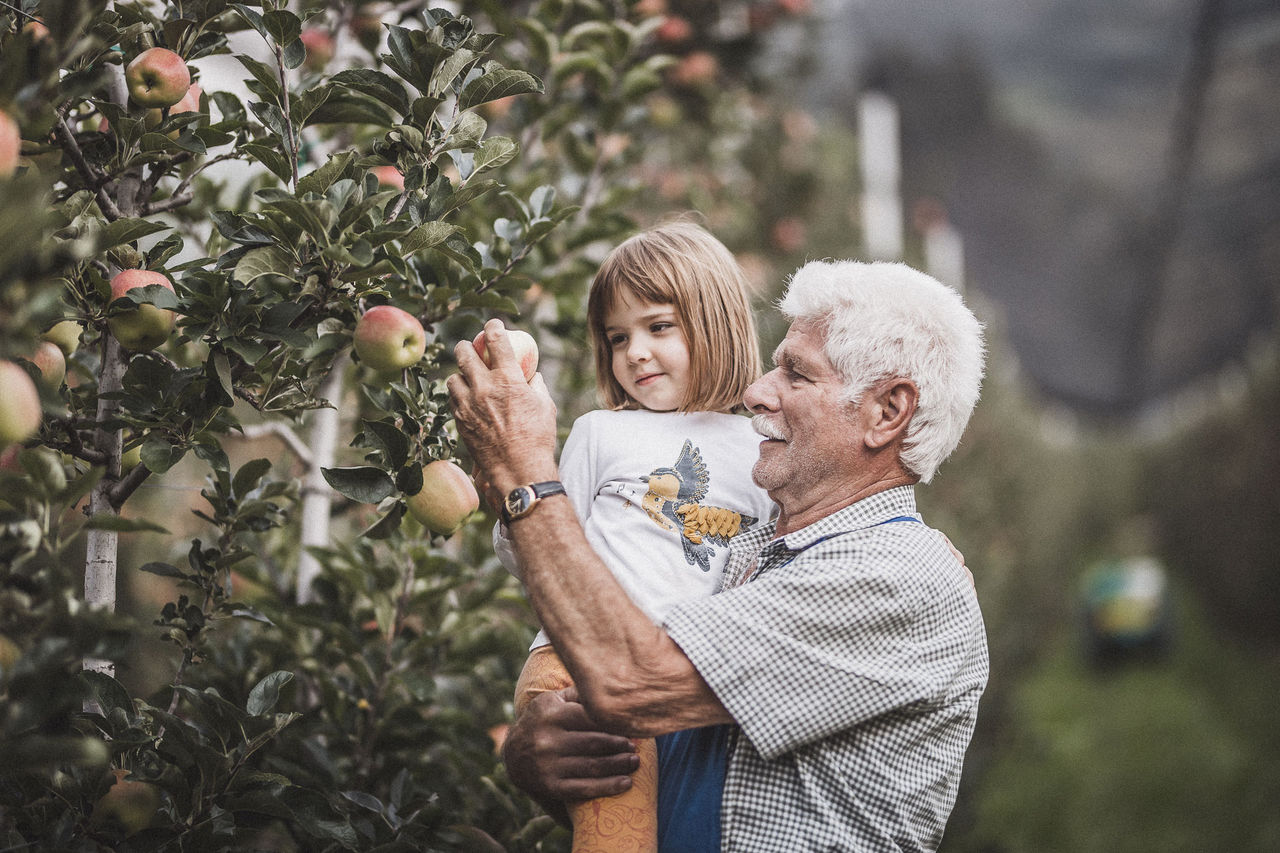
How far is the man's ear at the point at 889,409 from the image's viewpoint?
153 cm

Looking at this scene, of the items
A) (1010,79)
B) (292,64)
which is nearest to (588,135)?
(292,64)

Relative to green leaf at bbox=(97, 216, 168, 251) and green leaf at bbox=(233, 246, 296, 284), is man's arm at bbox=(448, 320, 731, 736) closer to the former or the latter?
green leaf at bbox=(233, 246, 296, 284)

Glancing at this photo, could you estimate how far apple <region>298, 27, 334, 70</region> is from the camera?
82.0 inches

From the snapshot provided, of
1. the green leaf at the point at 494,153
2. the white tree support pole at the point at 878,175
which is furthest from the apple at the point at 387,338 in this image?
the white tree support pole at the point at 878,175

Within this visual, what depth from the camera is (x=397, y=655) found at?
185 centimetres

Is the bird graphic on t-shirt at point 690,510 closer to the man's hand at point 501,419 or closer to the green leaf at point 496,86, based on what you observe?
the man's hand at point 501,419

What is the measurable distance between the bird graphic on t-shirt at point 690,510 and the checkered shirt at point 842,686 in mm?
236

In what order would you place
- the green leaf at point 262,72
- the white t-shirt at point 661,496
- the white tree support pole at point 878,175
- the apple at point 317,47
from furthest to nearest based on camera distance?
the white tree support pole at point 878,175
the apple at point 317,47
the white t-shirt at point 661,496
the green leaf at point 262,72

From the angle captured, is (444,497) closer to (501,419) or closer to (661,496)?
(501,419)

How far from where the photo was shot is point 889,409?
1.54 meters

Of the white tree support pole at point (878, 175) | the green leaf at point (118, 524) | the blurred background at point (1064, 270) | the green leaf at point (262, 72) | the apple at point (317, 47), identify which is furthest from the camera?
the white tree support pole at point (878, 175)

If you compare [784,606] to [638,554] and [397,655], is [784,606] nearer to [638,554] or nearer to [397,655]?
[638,554]

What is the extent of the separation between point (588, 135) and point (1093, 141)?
9329 millimetres

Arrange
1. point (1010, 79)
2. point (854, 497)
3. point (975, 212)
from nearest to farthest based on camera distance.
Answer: point (854, 497)
point (1010, 79)
point (975, 212)
